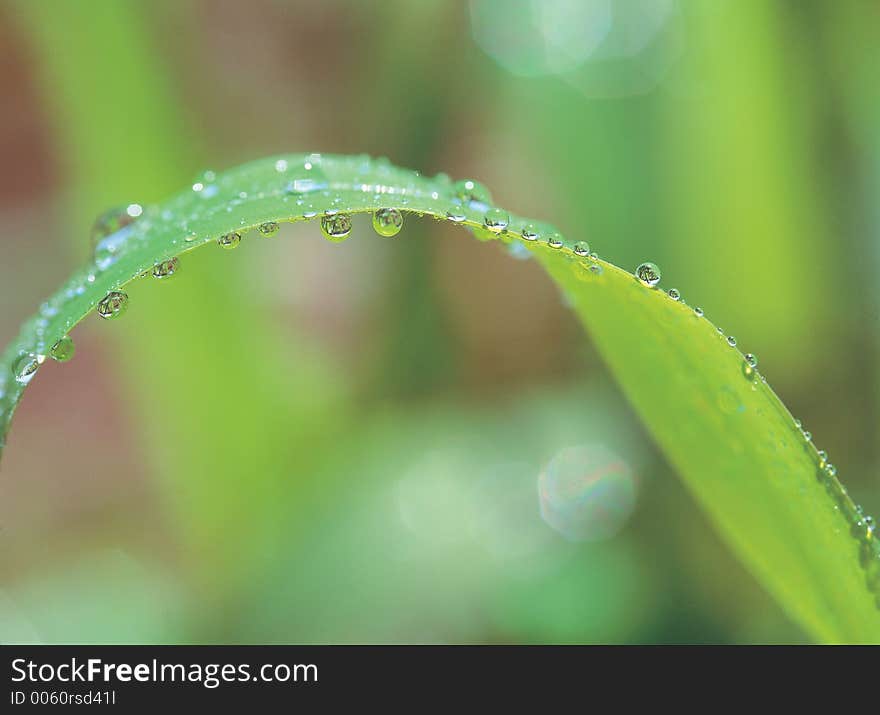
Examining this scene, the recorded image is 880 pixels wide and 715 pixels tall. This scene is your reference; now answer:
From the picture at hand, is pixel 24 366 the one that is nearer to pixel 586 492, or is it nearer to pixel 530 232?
pixel 530 232

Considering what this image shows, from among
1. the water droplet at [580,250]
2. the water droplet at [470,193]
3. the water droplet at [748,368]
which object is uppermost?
the water droplet at [470,193]

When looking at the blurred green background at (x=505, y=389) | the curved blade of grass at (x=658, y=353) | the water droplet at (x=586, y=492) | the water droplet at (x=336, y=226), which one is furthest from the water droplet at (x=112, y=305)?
the water droplet at (x=586, y=492)

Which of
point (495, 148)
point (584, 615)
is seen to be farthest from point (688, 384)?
point (495, 148)

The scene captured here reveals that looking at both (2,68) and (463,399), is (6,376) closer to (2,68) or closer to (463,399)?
(463,399)

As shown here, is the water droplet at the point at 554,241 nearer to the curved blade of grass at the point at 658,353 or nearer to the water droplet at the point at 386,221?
the curved blade of grass at the point at 658,353

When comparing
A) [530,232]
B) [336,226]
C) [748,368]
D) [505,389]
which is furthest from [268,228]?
[505,389]

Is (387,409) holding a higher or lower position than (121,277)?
higher

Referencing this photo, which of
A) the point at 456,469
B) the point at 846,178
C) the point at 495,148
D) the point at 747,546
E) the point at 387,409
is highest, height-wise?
the point at 495,148

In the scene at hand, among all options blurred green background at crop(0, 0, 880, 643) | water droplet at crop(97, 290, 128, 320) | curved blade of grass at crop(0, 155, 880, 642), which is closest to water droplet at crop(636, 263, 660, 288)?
curved blade of grass at crop(0, 155, 880, 642)
